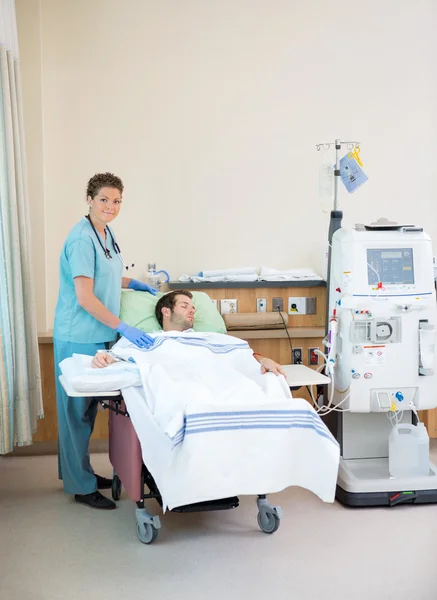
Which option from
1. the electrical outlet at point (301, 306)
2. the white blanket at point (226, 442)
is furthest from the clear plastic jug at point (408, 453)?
the electrical outlet at point (301, 306)

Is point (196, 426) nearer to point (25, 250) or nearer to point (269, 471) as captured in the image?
point (269, 471)

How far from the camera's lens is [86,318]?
11.1 feet

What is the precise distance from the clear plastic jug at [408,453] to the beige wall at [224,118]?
1.34 metres

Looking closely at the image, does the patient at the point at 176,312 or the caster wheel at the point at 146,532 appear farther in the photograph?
the patient at the point at 176,312

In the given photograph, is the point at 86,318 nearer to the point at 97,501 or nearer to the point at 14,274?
the point at 14,274

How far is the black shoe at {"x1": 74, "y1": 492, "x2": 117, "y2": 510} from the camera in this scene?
11.1 ft

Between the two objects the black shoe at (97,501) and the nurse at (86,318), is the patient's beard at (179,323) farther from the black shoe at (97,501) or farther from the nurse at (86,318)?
the black shoe at (97,501)

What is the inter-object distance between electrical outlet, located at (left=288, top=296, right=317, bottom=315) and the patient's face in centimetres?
94

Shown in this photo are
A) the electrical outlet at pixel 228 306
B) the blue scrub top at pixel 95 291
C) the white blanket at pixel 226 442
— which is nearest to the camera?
the white blanket at pixel 226 442

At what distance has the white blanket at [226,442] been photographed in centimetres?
254

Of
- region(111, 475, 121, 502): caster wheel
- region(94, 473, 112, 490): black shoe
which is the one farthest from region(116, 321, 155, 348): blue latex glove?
region(94, 473, 112, 490): black shoe

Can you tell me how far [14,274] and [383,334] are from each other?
1739 mm

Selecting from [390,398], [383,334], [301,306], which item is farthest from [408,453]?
[301,306]

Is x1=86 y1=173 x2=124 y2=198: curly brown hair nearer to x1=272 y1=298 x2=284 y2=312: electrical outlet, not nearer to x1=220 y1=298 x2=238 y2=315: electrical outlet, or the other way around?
x1=220 y1=298 x2=238 y2=315: electrical outlet
